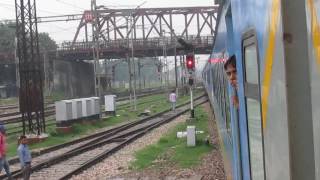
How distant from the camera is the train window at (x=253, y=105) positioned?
2812 millimetres

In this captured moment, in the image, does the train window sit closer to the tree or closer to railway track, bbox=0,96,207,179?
railway track, bbox=0,96,207,179

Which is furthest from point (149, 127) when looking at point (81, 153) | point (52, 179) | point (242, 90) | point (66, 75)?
point (66, 75)

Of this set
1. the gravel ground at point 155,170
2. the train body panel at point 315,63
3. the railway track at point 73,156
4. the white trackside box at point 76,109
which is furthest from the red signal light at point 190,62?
the train body panel at point 315,63

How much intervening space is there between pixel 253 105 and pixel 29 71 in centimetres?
2642

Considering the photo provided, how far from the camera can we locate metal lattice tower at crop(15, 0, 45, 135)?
2842cm

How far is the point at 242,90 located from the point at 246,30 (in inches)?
21.4

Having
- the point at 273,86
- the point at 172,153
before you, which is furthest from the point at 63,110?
the point at 273,86

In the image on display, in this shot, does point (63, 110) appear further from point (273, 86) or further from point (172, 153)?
point (273, 86)

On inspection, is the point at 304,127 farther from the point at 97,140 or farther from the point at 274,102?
the point at 97,140

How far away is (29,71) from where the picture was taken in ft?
94.1

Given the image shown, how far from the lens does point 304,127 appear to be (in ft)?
6.37

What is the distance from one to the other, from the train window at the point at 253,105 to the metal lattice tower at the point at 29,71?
84.1ft

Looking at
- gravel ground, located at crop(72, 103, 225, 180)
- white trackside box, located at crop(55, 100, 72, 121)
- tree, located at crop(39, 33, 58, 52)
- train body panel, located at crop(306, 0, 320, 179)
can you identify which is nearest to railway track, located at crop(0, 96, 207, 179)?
gravel ground, located at crop(72, 103, 225, 180)

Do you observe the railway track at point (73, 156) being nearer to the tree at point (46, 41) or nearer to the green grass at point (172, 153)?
the green grass at point (172, 153)
